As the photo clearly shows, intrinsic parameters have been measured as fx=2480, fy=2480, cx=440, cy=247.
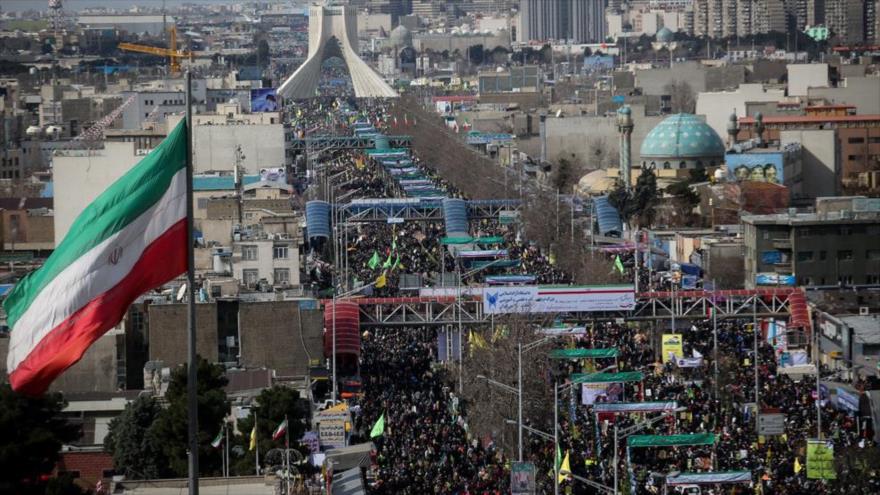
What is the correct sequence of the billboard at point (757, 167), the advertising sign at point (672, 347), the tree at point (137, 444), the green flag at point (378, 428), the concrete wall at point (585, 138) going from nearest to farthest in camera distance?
the tree at point (137, 444) < the green flag at point (378, 428) < the advertising sign at point (672, 347) < the billboard at point (757, 167) < the concrete wall at point (585, 138)

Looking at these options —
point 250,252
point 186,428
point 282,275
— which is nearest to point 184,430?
point 186,428

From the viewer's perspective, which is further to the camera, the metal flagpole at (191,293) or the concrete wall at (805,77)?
the concrete wall at (805,77)

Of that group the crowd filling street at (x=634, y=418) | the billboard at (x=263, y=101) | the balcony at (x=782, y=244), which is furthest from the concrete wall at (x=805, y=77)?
the crowd filling street at (x=634, y=418)

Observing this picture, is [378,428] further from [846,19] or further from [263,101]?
[846,19]

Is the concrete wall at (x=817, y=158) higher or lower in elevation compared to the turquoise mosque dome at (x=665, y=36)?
lower

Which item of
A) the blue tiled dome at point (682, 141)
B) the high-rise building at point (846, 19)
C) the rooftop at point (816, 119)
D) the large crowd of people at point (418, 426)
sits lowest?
the large crowd of people at point (418, 426)

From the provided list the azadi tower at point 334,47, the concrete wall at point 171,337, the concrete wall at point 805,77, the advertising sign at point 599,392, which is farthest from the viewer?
the azadi tower at point 334,47

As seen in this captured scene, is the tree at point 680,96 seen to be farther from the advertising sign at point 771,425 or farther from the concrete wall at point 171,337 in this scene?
the advertising sign at point 771,425

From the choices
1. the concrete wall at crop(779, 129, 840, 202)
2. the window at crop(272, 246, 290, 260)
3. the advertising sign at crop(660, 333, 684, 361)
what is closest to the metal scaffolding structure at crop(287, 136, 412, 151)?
the concrete wall at crop(779, 129, 840, 202)

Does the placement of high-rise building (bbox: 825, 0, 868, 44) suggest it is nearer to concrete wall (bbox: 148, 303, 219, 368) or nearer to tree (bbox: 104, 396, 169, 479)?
concrete wall (bbox: 148, 303, 219, 368)
